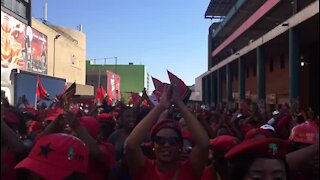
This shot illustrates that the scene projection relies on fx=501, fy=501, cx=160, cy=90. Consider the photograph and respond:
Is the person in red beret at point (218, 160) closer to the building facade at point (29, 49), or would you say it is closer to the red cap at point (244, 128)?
the red cap at point (244, 128)

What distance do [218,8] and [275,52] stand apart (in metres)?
21.3

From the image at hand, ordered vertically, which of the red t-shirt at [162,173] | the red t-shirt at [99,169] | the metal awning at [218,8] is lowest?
the red t-shirt at [99,169]

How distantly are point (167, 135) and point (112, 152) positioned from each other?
3.88ft

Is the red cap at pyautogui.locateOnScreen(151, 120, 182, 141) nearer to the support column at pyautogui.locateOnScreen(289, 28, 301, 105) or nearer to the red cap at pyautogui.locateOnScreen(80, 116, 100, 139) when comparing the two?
the red cap at pyautogui.locateOnScreen(80, 116, 100, 139)

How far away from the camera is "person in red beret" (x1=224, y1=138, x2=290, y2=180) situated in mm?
2605

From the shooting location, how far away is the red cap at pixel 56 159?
111 inches

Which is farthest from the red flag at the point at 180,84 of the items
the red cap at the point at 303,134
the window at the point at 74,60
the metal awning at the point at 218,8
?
the window at the point at 74,60

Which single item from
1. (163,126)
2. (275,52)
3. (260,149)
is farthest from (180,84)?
(275,52)

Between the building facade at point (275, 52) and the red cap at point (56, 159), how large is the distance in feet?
45.0

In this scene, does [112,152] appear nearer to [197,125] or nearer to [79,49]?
[197,125]

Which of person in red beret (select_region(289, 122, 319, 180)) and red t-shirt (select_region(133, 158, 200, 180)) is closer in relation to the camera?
red t-shirt (select_region(133, 158, 200, 180))

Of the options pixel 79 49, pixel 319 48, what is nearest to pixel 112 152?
pixel 319 48

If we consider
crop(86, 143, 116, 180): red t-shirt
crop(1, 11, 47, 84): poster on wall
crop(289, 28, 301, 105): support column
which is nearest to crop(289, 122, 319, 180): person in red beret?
crop(86, 143, 116, 180): red t-shirt

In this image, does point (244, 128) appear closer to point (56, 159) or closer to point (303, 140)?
point (303, 140)
